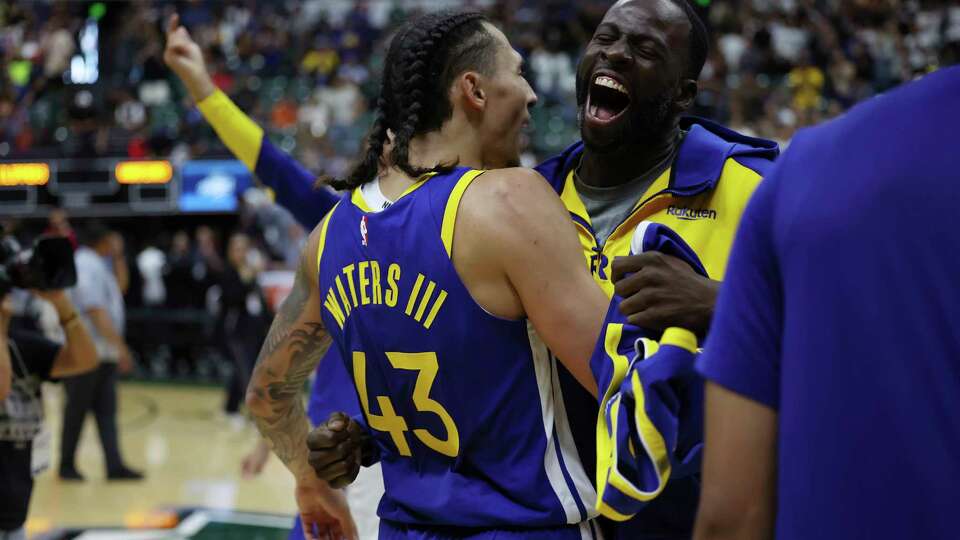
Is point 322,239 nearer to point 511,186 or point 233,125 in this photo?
point 511,186

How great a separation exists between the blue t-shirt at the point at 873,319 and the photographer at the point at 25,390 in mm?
2905

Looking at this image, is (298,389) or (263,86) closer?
(298,389)

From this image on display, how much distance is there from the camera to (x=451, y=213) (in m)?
1.99

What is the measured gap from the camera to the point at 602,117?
7.58ft

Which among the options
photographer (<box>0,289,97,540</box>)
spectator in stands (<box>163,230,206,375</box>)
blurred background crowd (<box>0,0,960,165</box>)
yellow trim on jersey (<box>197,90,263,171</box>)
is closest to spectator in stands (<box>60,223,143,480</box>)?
photographer (<box>0,289,97,540</box>)

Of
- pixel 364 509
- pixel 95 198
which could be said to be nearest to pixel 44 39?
pixel 95 198

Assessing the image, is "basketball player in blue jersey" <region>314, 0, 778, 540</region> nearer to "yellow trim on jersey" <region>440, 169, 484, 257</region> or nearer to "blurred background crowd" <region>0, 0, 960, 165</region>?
"yellow trim on jersey" <region>440, 169, 484, 257</region>

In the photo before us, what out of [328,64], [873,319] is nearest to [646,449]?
[873,319]

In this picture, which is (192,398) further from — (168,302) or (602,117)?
(602,117)

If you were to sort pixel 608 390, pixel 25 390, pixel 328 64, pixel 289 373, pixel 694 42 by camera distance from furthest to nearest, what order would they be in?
1. pixel 328 64
2. pixel 25 390
3. pixel 289 373
4. pixel 694 42
5. pixel 608 390

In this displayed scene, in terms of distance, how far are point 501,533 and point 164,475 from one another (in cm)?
669

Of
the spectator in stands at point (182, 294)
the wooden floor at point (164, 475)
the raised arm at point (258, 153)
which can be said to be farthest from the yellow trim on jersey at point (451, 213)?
the spectator in stands at point (182, 294)

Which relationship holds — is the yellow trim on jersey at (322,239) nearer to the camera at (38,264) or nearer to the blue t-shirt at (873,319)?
the blue t-shirt at (873,319)

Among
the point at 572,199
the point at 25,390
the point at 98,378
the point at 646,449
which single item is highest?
the point at 572,199
